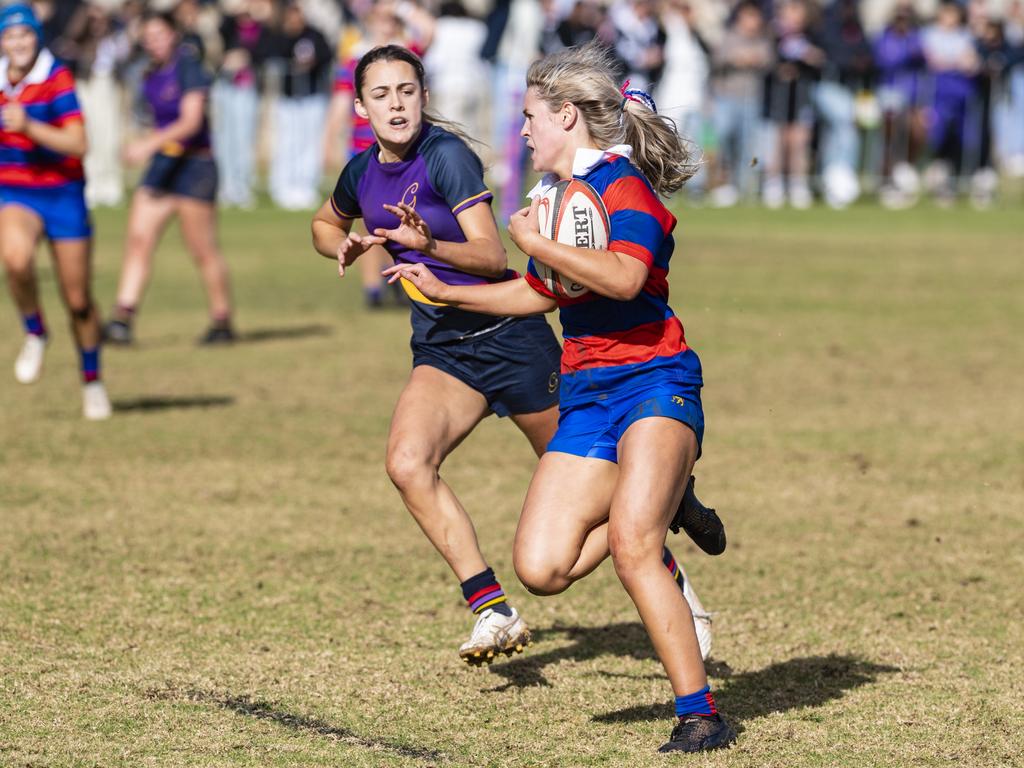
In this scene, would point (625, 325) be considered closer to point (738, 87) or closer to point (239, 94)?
point (738, 87)

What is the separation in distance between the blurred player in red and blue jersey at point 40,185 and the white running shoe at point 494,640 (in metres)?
5.13

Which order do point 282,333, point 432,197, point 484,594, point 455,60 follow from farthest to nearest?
point 455,60
point 282,333
point 432,197
point 484,594

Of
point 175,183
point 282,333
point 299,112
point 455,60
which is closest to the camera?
point 175,183

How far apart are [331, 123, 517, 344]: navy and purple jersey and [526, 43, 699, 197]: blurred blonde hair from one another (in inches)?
32.7

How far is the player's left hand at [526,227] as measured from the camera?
16.3 feet

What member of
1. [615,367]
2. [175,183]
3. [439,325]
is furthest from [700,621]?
[175,183]

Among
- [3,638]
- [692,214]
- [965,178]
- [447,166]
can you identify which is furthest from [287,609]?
[965,178]

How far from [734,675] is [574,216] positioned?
1795mm

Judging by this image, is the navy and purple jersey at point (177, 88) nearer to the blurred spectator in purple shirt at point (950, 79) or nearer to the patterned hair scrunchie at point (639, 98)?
the patterned hair scrunchie at point (639, 98)

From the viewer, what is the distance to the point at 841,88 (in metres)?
25.3

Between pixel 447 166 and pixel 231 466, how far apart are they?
3.79m

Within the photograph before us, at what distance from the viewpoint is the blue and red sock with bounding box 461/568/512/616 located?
19.1ft

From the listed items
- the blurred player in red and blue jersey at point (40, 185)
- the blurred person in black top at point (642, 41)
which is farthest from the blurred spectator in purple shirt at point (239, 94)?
the blurred player in red and blue jersey at point (40, 185)

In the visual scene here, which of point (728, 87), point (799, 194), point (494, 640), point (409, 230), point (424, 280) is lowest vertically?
point (799, 194)
